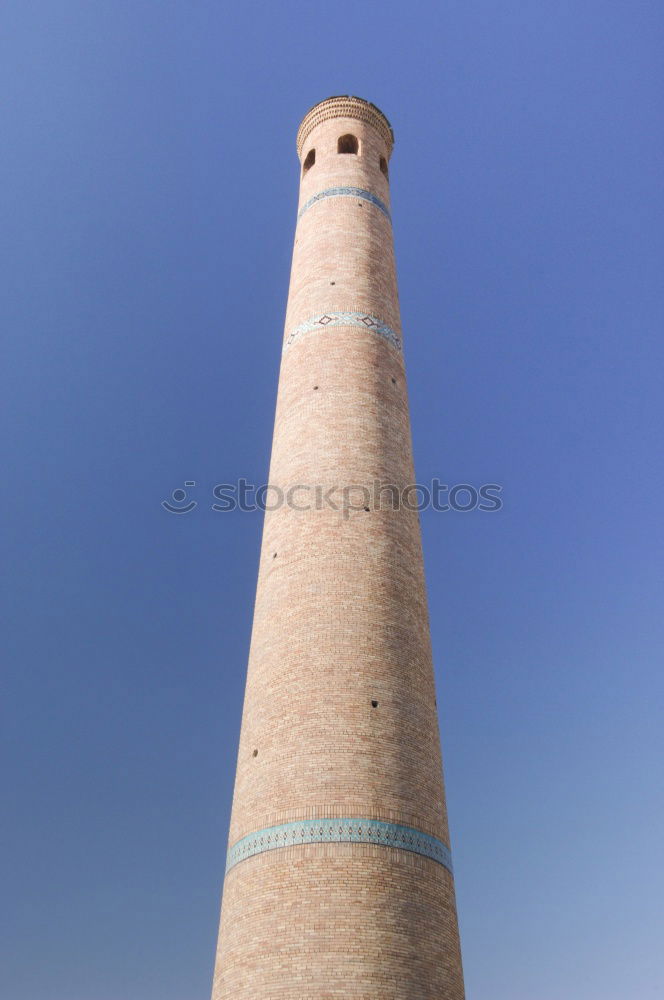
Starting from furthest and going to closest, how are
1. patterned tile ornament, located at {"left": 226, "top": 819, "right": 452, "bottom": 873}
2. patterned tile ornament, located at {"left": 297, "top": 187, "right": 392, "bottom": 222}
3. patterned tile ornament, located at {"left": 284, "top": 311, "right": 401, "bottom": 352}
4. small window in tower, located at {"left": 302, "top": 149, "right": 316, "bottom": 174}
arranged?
small window in tower, located at {"left": 302, "top": 149, "right": 316, "bottom": 174}, patterned tile ornament, located at {"left": 297, "top": 187, "right": 392, "bottom": 222}, patterned tile ornament, located at {"left": 284, "top": 311, "right": 401, "bottom": 352}, patterned tile ornament, located at {"left": 226, "top": 819, "right": 452, "bottom": 873}

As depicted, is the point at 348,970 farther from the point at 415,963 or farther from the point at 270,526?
the point at 270,526

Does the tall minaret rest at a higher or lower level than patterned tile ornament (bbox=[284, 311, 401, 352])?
lower

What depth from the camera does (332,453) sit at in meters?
10.9

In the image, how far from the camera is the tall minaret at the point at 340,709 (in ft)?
24.5

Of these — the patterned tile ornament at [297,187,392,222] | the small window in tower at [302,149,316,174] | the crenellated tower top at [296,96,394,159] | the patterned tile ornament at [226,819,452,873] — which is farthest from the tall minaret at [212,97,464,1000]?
the crenellated tower top at [296,96,394,159]

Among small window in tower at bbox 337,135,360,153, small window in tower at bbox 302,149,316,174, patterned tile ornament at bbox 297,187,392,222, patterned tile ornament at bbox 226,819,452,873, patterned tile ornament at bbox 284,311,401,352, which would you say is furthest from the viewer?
small window in tower at bbox 302,149,316,174

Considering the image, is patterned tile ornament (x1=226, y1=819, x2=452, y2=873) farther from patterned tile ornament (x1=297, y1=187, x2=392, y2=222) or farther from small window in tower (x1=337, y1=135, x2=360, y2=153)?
small window in tower (x1=337, y1=135, x2=360, y2=153)

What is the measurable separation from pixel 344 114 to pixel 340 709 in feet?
38.9

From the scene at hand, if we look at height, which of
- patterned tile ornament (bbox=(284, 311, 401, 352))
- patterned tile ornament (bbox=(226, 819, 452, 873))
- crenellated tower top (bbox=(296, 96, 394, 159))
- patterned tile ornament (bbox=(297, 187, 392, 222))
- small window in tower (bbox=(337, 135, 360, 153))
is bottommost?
patterned tile ornament (bbox=(226, 819, 452, 873))

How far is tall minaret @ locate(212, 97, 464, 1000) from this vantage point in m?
7.48

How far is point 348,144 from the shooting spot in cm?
1586

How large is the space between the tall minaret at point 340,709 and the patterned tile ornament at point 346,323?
2cm

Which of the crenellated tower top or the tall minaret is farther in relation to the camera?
the crenellated tower top

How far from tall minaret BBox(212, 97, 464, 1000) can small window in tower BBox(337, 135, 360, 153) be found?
11.8 ft
